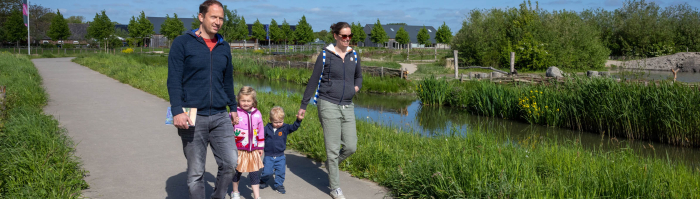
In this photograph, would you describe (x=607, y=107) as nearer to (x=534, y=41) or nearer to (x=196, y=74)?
(x=196, y=74)

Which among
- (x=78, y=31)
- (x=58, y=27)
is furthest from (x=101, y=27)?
(x=78, y=31)

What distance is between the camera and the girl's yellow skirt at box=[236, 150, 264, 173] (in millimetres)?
4348

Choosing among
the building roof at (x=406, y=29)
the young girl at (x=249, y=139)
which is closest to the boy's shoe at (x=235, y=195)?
the young girl at (x=249, y=139)

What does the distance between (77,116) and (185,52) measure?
745 centimetres

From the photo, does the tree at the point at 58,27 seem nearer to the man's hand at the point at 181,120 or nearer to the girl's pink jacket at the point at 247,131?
the girl's pink jacket at the point at 247,131

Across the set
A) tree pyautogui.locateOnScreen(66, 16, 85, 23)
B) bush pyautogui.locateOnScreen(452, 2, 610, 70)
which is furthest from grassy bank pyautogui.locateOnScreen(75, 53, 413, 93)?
tree pyautogui.locateOnScreen(66, 16, 85, 23)

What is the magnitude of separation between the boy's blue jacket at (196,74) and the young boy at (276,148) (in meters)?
1.21

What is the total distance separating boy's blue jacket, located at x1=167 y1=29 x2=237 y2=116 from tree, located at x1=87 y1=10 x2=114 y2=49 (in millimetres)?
50482

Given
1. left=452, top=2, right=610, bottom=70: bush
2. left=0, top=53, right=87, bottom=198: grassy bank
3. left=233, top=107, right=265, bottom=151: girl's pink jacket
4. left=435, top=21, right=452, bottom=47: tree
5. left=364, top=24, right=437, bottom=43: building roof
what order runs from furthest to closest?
left=364, top=24, right=437, bottom=43: building roof
left=435, top=21, right=452, bottom=47: tree
left=452, top=2, right=610, bottom=70: bush
left=233, top=107, right=265, bottom=151: girl's pink jacket
left=0, top=53, right=87, bottom=198: grassy bank

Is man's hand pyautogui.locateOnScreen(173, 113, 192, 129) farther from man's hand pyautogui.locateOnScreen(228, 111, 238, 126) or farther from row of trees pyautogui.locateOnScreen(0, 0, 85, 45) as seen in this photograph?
row of trees pyautogui.locateOnScreen(0, 0, 85, 45)

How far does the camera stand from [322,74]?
15.0 feet

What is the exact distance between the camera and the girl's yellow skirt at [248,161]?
4348mm

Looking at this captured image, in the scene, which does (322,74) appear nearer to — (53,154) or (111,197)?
(111,197)

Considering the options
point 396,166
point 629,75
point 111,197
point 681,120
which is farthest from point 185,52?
point 629,75
